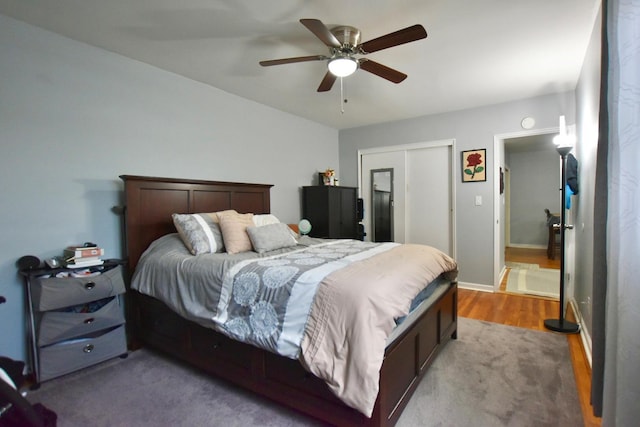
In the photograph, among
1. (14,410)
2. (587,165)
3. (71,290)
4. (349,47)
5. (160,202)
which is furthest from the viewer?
(160,202)

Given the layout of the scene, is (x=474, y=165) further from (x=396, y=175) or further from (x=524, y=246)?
(x=524, y=246)

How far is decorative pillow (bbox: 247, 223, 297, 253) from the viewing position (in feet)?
8.30

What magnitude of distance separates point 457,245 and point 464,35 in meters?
2.78

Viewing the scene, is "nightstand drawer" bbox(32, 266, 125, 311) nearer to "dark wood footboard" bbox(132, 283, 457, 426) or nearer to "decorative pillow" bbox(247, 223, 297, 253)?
"dark wood footboard" bbox(132, 283, 457, 426)

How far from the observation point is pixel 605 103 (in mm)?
1254

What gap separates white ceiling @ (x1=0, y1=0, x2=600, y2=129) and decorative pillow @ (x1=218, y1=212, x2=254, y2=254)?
140cm

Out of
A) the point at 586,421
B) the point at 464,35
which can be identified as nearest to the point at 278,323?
the point at 586,421

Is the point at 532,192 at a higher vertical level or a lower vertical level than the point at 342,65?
lower

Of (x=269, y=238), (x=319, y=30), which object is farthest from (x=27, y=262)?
(x=319, y=30)

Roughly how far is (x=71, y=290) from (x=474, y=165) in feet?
14.4

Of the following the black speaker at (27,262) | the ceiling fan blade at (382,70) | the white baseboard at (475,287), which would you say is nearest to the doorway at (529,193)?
the white baseboard at (475,287)

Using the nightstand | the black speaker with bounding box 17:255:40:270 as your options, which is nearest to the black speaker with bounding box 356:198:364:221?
the nightstand

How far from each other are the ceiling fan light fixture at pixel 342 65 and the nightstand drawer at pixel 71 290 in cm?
222

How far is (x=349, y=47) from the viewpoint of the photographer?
2.15 metres
